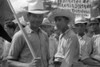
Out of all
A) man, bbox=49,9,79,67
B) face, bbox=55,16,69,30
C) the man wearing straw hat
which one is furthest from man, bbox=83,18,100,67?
the man wearing straw hat

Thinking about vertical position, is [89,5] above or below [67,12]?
below

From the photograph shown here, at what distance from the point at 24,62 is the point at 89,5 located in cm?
617

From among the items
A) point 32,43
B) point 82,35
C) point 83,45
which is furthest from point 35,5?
point 82,35

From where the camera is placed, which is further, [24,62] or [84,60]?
[84,60]

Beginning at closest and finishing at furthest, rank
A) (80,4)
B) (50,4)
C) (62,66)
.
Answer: (62,66)
(80,4)
(50,4)

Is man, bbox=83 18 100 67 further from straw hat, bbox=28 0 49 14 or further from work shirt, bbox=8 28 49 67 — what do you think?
straw hat, bbox=28 0 49 14

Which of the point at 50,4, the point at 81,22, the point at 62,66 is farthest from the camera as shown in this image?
the point at 50,4

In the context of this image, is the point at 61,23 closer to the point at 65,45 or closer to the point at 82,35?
the point at 65,45

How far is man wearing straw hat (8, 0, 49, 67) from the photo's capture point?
4113 mm

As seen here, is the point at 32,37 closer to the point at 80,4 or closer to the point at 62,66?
the point at 62,66

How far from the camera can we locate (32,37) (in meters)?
4.22

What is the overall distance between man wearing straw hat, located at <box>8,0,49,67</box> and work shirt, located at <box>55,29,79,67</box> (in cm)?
75

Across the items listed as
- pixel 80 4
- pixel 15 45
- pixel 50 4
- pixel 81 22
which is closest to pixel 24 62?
pixel 15 45

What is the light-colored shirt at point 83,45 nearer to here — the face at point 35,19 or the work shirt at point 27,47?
the work shirt at point 27,47
